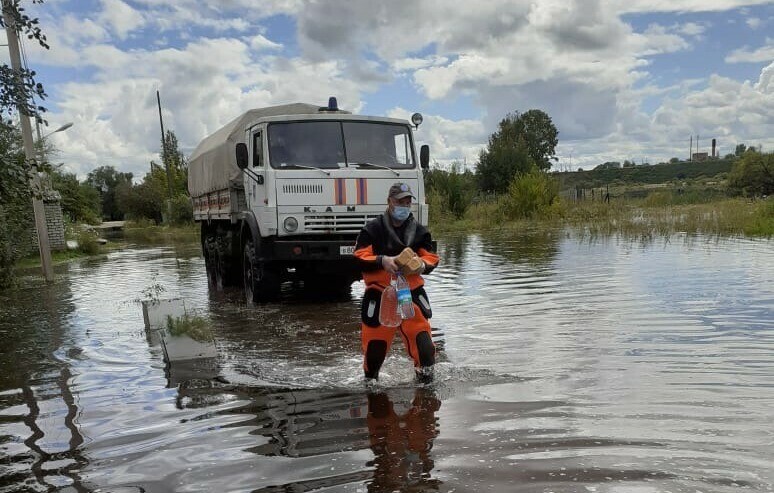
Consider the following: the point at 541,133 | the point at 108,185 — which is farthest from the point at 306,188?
the point at 108,185

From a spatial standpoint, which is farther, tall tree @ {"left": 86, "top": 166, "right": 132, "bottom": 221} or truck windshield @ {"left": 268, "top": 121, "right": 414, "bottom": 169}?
tall tree @ {"left": 86, "top": 166, "right": 132, "bottom": 221}

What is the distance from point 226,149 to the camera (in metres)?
11.7

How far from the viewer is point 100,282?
15336 millimetres

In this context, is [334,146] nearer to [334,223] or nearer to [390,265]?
[334,223]

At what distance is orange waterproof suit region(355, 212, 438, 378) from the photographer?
5.25 m

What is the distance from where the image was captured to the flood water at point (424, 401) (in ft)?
11.9

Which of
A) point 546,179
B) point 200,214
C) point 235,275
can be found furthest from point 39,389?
point 546,179

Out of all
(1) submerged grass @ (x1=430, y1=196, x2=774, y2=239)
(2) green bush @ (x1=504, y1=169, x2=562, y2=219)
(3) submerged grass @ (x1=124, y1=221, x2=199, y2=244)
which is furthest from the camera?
(3) submerged grass @ (x1=124, y1=221, x2=199, y2=244)

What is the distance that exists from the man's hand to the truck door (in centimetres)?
495

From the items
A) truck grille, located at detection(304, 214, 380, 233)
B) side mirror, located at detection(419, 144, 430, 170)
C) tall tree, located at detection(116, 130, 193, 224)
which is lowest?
truck grille, located at detection(304, 214, 380, 233)

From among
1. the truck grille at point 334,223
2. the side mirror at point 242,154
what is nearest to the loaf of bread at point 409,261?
the truck grille at point 334,223

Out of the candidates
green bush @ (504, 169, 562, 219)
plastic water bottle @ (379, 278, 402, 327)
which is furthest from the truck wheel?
green bush @ (504, 169, 562, 219)

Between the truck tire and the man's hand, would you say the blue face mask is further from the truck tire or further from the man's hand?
the truck tire

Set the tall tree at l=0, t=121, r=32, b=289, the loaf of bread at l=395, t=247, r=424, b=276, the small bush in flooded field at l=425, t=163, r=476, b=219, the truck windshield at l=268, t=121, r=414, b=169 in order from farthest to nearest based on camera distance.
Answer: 1. the small bush in flooded field at l=425, t=163, r=476, b=219
2. the truck windshield at l=268, t=121, r=414, b=169
3. the tall tree at l=0, t=121, r=32, b=289
4. the loaf of bread at l=395, t=247, r=424, b=276
